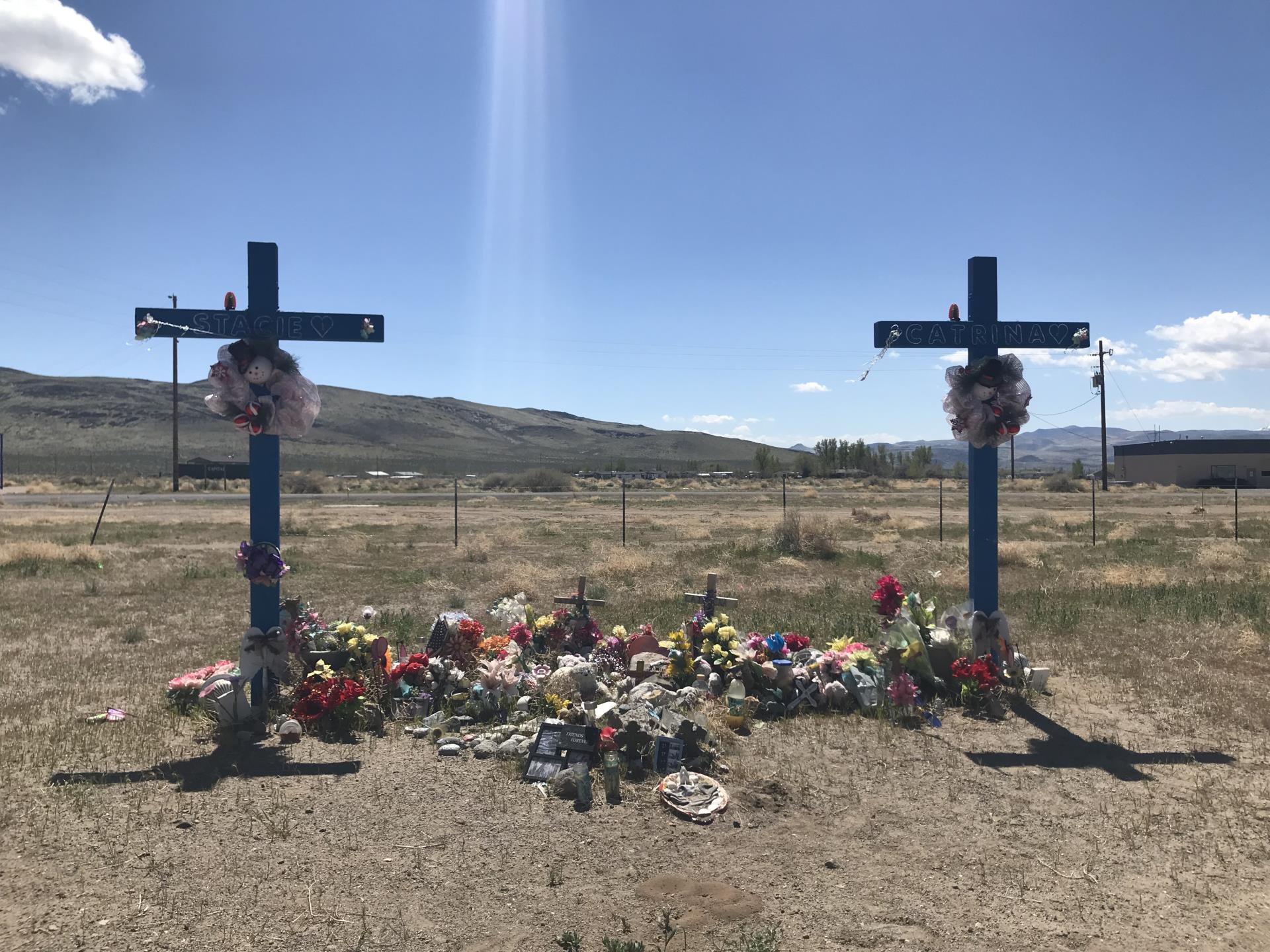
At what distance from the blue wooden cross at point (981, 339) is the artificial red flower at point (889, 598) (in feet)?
2.37

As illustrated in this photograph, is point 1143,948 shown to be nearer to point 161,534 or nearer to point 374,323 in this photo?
point 374,323

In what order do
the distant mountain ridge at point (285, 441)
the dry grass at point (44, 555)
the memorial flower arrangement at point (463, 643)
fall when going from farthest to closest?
the distant mountain ridge at point (285, 441)
the dry grass at point (44, 555)
the memorial flower arrangement at point (463, 643)

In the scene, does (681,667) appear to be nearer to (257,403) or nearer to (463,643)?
(463,643)

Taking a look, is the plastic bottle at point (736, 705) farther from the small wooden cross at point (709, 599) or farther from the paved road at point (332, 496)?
the paved road at point (332, 496)

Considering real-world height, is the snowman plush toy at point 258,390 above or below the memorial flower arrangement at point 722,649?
above

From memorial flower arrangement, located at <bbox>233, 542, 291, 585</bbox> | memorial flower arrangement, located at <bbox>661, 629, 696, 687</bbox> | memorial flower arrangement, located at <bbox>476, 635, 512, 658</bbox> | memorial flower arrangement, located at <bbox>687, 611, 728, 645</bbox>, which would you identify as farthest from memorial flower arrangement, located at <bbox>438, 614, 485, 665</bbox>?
memorial flower arrangement, located at <bbox>687, 611, 728, 645</bbox>

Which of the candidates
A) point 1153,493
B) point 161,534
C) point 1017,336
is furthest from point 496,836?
point 1153,493

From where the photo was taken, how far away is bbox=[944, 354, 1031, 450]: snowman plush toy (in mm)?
7574

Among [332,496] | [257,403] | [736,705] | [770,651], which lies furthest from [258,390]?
[332,496]

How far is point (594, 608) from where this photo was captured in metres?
11.7

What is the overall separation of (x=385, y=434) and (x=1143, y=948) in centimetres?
16667

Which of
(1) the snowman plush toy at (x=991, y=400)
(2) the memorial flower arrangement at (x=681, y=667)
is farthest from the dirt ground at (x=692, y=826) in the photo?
(1) the snowman plush toy at (x=991, y=400)

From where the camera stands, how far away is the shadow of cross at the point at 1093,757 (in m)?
5.68

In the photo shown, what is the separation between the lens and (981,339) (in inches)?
307
